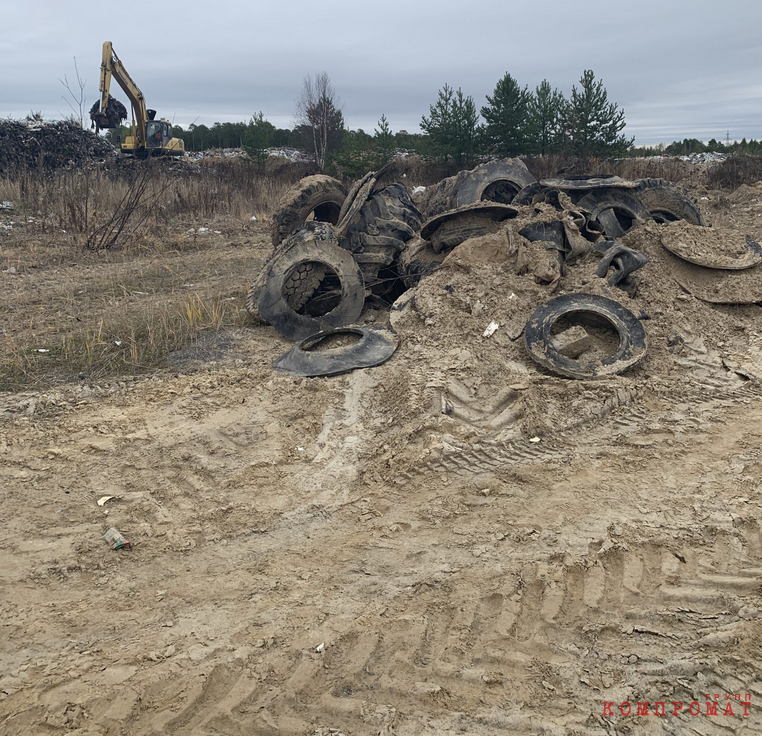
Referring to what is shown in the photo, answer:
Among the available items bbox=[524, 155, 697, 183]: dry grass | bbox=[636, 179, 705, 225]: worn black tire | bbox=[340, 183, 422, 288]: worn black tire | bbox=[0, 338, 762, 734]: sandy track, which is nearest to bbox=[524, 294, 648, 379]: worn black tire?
bbox=[0, 338, 762, 734]: sandy track

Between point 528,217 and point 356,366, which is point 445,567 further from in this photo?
point 528,217

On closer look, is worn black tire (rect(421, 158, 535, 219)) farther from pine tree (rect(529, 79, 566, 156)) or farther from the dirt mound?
pine tree (rect(529, 79, 566, 156))

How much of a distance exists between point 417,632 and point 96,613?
4.97ft

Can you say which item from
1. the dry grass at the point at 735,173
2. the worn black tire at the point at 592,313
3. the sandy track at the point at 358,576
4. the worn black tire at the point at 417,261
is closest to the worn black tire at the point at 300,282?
the worn black tire at the point at 417,261

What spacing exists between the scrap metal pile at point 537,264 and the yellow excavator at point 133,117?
1290cm

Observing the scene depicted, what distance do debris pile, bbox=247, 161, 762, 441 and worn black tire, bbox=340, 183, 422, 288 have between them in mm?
18

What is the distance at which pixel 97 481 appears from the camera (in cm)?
376

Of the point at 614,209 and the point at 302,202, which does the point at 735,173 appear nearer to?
the point at 614,209

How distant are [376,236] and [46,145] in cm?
1705

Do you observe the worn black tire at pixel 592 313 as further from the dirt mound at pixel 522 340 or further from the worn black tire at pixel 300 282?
the worn black tire at pixel 300 282

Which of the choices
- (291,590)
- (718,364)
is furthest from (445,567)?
(718,364)

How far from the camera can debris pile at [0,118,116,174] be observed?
18.1 meters

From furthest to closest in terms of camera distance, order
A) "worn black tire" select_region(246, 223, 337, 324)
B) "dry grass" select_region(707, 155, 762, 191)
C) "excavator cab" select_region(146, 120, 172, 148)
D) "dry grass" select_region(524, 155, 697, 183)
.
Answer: "excavator cab" select_region(146, 120, 172, 148) → "dry grass" select_region(524, 155, 697, 183) → "dry grass" select_region(707, 155, 762, 191) → "worn black tire" select_region(246, 223, 337, 324)

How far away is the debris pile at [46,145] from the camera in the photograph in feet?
59.4
